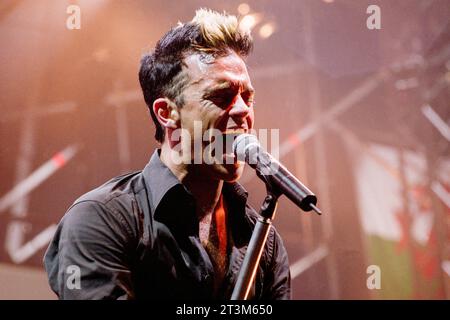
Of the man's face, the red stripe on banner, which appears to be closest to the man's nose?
the man's face

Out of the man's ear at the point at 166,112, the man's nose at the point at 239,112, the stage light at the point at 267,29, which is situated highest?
the stage light at the point at 267,29

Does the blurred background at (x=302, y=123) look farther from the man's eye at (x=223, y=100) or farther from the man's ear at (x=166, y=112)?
the man's eye at (x=223, y=100)

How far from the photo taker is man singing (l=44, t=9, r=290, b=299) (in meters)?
1.55

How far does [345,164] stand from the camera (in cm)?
406

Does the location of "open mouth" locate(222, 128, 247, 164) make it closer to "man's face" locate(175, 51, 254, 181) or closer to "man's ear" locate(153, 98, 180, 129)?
"man's face" locate(175, 51, 254, 181)

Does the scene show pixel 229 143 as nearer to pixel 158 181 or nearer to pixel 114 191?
pixel 158 181

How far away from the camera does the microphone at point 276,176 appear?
1.26 meters

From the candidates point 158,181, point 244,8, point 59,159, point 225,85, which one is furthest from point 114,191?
point 244,8

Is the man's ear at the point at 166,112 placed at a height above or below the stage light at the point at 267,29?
below

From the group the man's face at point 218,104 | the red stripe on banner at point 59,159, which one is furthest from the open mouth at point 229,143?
the red stripe on banner at point 59,159

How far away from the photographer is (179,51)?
198 centimetres

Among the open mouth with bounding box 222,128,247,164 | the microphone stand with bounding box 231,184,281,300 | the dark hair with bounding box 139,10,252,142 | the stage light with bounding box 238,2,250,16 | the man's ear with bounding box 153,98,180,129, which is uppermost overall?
the stage light with bounding box 238,2,250,16

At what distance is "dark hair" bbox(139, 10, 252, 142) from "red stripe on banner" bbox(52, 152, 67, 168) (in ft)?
5.66

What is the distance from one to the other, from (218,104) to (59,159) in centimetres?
216
